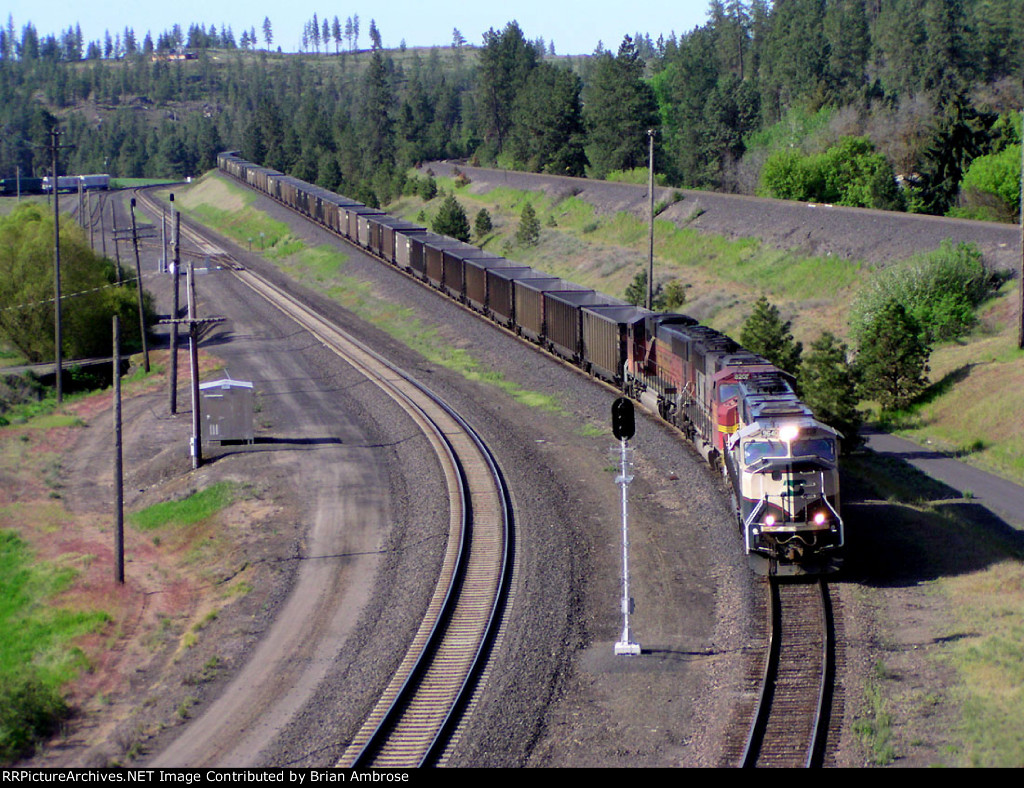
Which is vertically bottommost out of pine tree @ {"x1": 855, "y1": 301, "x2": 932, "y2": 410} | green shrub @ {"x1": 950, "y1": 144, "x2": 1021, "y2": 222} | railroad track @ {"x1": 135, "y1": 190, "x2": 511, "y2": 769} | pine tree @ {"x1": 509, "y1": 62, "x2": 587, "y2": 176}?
Answer: railroad track @ {"x1": 135, "y1": 190, "x2": 511, "y2": 769}

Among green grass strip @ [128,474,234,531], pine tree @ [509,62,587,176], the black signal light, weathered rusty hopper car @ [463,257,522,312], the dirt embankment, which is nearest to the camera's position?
the black signal light

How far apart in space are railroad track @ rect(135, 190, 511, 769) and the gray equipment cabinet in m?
5.86

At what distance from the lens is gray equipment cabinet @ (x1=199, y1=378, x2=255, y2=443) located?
3422cm

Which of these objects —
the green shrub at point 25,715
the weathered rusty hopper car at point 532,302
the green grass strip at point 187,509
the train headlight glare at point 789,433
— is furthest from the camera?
the weathered rusty hopper car at point 532,302

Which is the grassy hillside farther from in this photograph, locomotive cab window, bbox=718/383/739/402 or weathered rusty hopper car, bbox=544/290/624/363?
locomotive cab window, bbox=718/383/739/402

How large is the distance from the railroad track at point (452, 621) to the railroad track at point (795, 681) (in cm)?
476

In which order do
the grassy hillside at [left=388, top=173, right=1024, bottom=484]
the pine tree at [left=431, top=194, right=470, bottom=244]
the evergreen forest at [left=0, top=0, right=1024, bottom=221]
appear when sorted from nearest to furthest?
1. the grassy hillside at [left=388, top=173, right=1024, bottom=484]
2. the evergreen forest at [left=0, top=0, right=1024, bottom=221]
3. the pine tree at [left=431, top=194, right=470, bottom=244]

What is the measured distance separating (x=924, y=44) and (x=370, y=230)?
71.2 metres

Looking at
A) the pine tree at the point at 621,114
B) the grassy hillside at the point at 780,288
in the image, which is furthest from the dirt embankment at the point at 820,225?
the pine tree at the point at 621,114

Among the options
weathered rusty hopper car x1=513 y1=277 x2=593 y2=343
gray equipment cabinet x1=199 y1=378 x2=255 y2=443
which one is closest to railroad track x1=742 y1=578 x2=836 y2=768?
gray equipment cabinet x1=199 y1=378 x2=255 y2=443

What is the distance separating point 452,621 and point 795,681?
6640mm

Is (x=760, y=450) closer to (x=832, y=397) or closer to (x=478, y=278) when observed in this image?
(x=832, y=397)

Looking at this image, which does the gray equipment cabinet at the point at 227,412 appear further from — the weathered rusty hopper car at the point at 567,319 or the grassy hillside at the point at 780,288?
the grassy hillside at the point at 780,288

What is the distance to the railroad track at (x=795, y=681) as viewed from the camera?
14836 millimetres
